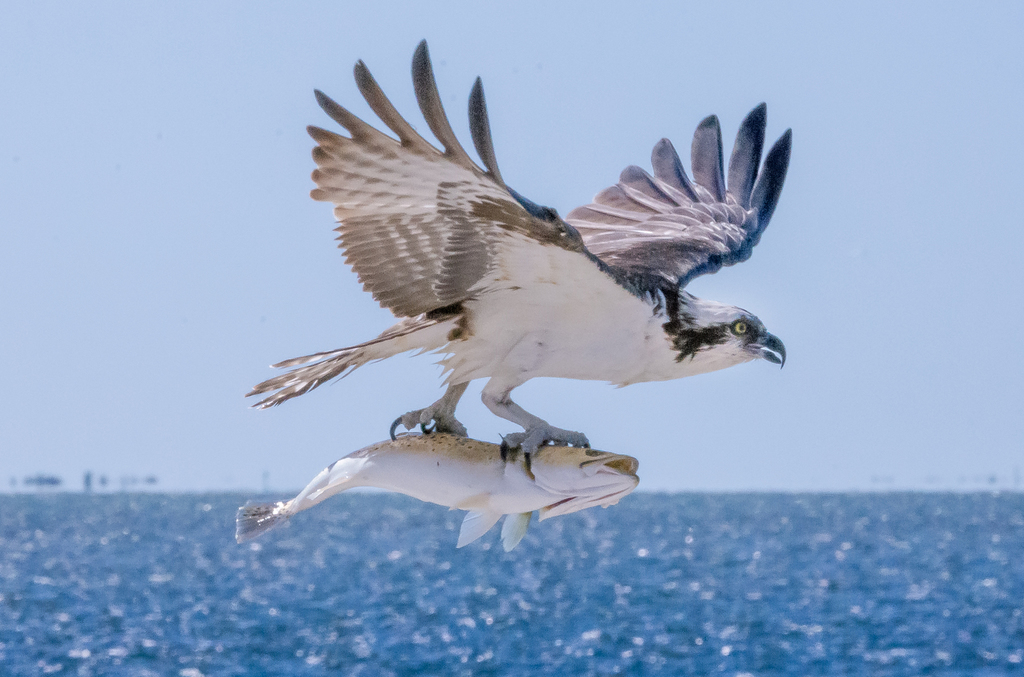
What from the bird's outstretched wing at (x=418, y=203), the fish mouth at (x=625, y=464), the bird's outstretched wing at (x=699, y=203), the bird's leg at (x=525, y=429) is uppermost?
the bird's outstretched wing at (x=699, y=203)

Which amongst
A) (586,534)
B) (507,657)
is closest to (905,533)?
(586,534)

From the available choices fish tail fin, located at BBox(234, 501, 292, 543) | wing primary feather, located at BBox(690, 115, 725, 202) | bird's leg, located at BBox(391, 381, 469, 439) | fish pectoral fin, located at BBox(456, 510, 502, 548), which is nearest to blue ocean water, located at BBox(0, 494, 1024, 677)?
wing primary feather, located at BBox(690, 115, 725, 202)

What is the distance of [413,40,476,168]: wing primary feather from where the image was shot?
5.14 m

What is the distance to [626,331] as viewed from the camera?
19.8 feet

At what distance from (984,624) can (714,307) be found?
34209 mm

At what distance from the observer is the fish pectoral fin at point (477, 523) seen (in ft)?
18.5

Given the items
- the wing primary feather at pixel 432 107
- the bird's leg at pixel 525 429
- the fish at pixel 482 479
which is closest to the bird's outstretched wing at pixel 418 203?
the wing primary feather at pixel 432 107

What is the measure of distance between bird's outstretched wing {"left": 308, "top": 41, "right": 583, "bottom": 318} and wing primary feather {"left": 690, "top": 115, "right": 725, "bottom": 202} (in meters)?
3.62

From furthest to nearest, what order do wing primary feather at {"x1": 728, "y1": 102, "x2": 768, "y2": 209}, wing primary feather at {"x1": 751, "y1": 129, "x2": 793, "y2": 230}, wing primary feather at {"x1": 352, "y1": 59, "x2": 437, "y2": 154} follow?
wing primary feather at {"x1": 728, "y1": 102, "x2": 768, "y2": 209} → wing primary feather at {"x1": 751, "y1": 129, "x2": 793, "y2": 230} → wing primary feather at {"x1": 352, "y1": 59, "x2": 437, "y2": 154}

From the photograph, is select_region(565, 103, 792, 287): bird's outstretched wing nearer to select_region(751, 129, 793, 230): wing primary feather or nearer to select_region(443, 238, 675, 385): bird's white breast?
select_region(751, 129, 793, 230): wing primary feather

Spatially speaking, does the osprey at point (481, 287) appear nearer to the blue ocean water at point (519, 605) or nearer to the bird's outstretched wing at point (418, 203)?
the bird's outstretched wing at point (418, 203)

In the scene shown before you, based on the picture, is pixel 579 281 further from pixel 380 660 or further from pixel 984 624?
pixel 984 624

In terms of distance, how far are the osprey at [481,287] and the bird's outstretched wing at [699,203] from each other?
42.5 inches

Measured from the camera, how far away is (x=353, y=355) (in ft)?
20.6
